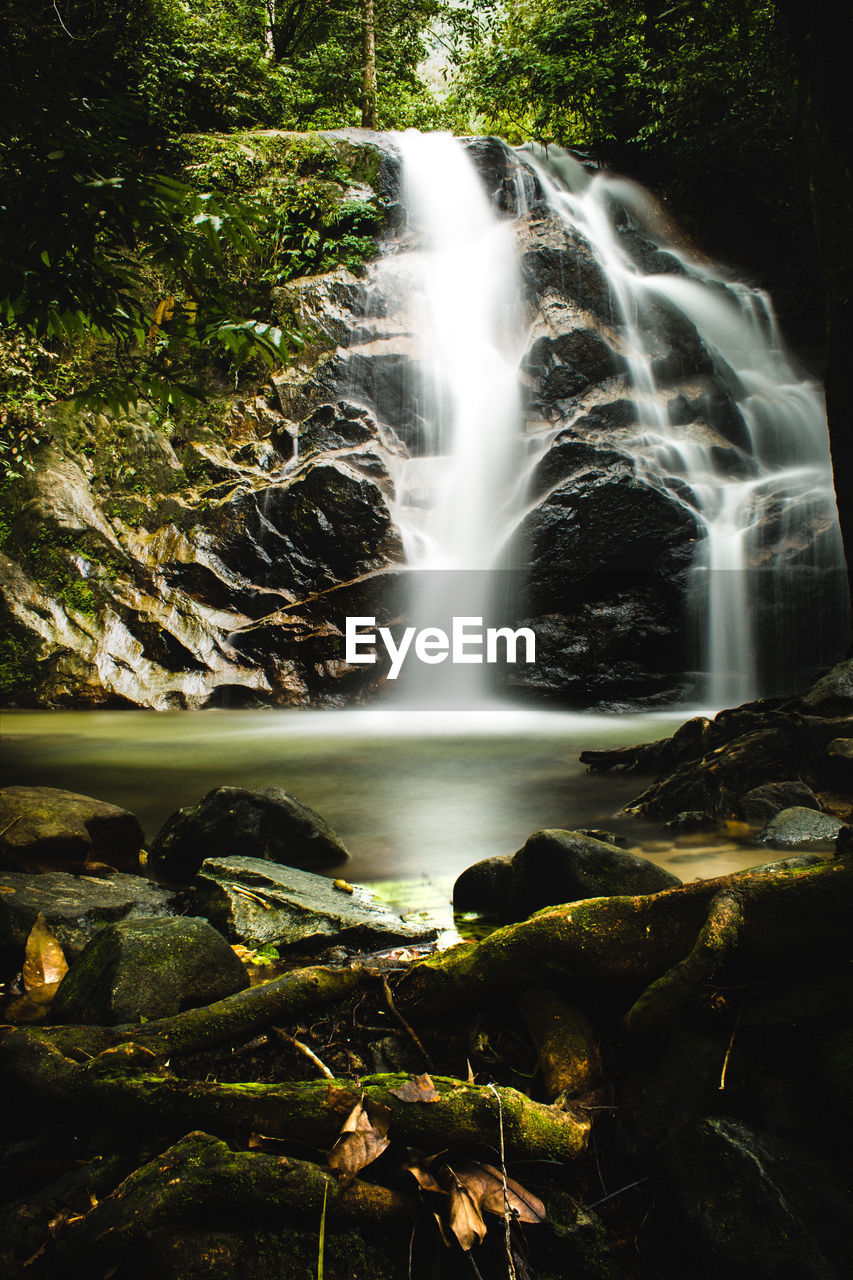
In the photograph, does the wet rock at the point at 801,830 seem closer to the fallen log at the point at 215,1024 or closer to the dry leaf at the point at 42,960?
the fallen log at the point at 215,1024

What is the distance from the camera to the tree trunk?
18922 mm

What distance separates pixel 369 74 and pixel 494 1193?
2458 cm

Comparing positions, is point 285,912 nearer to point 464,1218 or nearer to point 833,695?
point 464,1218

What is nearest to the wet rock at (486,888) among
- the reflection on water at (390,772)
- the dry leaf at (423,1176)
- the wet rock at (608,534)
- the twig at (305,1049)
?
the reflection on water at (390,772)

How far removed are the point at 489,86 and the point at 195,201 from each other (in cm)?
2304

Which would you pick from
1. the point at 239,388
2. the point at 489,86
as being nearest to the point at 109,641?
the point at 239,388

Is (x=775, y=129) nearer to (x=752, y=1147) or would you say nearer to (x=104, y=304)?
(x=104, y=304)

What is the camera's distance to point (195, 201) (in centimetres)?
243

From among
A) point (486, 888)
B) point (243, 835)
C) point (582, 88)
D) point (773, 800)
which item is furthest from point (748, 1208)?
point (582, 88)

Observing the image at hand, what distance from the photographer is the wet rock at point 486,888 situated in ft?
11.9

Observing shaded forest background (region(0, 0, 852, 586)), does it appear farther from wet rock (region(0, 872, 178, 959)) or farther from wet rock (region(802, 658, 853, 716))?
wet rock (region(0, 872, 178, 959))

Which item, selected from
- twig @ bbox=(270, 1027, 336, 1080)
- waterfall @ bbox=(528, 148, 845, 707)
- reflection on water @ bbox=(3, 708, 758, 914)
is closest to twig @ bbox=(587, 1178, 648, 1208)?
twig @ bbox=(270, 1027, 336, 1080)

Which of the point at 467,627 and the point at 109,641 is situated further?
the point at 467,627

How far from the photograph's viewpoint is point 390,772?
297 inches
